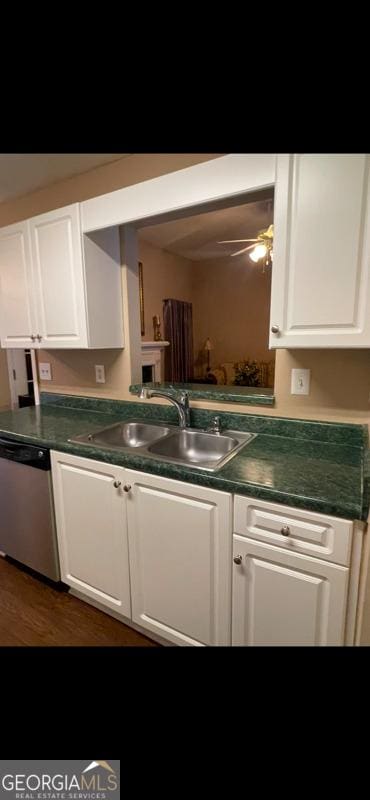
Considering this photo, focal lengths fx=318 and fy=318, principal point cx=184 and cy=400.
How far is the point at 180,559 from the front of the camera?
120cm

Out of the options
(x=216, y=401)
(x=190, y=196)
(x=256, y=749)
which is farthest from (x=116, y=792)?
(x=190, y=196)

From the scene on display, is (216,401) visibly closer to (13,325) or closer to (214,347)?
(13,325)

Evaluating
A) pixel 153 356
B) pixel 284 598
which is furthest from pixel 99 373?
pixel 153 356

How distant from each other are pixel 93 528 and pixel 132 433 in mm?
530

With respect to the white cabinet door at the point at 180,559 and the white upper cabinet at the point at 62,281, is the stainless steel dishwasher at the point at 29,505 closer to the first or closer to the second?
the white cabinet door at the point at 180,559

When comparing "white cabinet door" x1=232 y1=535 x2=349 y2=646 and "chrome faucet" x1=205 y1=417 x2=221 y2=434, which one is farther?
"chrome faucet" x1=205 y1=417 x2=221 y2=434

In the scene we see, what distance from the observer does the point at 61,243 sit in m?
1.73

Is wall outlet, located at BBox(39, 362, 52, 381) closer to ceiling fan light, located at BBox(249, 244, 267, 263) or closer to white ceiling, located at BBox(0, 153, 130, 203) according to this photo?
white ceiling, located at BBox(0, 153, 130, 203)

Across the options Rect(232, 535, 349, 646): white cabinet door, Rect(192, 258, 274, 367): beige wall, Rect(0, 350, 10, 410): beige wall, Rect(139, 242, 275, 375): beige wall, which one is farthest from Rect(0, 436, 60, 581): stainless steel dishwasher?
Rect(192, 258, 274, 367): beige wall

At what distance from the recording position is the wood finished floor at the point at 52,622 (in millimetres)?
1457

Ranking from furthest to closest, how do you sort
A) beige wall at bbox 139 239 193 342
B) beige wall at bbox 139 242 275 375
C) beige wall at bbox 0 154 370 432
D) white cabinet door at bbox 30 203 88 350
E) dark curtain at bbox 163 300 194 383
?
beige wall at bbox 139 242 275 375, dark curtain at bbox 163 300 194 383, beige wall at bbox 139 239 193 342, white cabinet door at bbox 30 203 88 350, beige wall at bbox 0 154 370 432

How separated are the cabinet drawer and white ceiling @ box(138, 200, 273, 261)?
8.81 feet

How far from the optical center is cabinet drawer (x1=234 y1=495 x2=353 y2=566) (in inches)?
34.9
